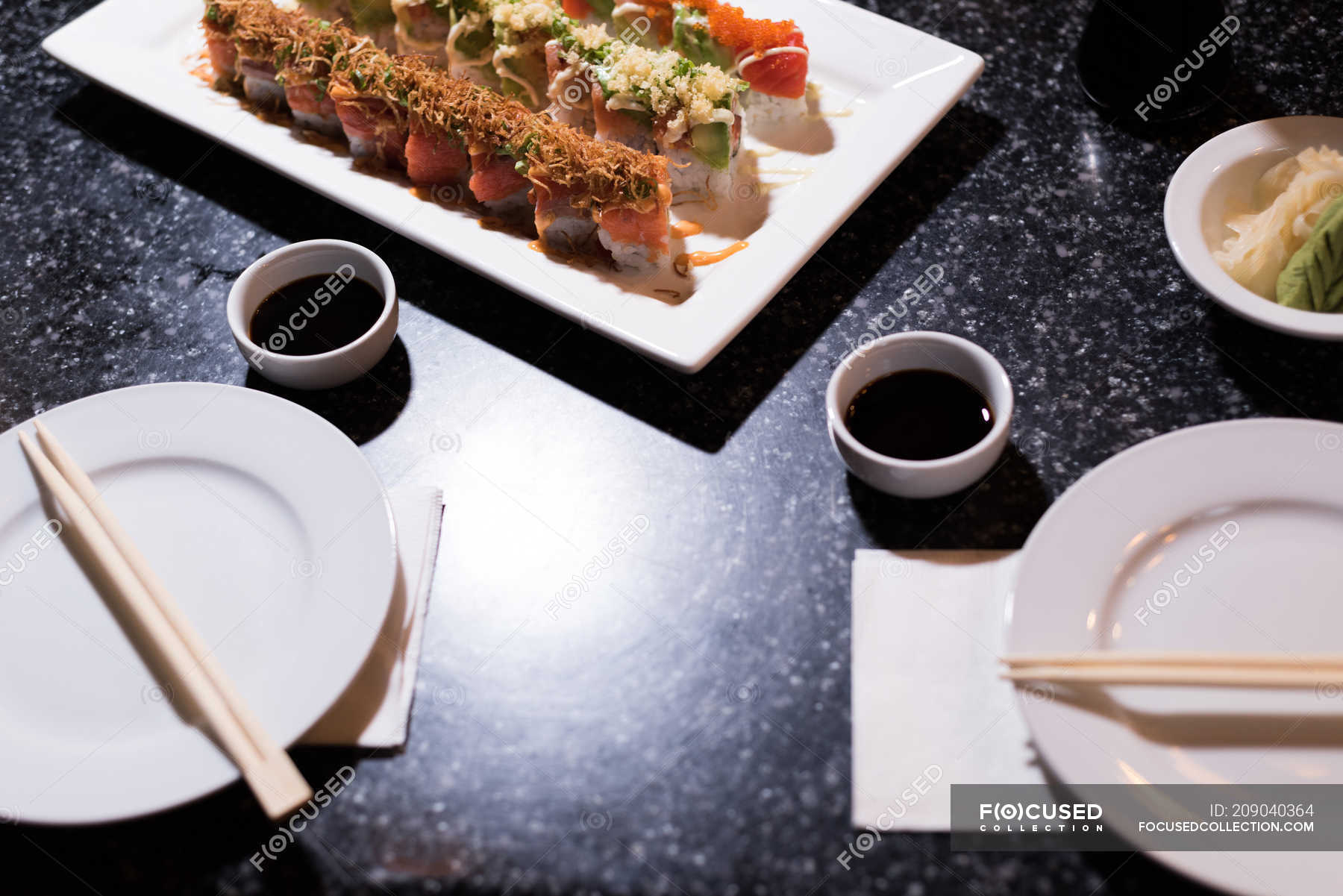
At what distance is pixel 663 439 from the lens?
141cm

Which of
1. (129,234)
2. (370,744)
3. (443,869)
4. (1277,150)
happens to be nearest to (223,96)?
(129,234)

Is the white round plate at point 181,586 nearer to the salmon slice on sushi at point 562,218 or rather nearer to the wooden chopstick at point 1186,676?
the salmon slice on sushi at point 562,218

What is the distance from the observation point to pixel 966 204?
1626 mm

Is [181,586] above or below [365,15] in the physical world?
below

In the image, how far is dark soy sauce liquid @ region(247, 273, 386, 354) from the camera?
144 cm

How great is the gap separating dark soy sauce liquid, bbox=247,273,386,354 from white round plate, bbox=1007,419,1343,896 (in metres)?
0.96

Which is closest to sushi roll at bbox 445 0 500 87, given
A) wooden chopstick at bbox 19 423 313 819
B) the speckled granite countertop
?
the speckled granite countertop

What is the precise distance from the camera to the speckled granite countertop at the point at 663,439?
3.64 feet

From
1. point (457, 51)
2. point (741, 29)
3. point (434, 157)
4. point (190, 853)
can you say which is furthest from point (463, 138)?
point (190, 853)

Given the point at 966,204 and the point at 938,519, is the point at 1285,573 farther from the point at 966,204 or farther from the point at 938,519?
the point at 966,204

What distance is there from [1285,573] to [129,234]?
1841 millimetres

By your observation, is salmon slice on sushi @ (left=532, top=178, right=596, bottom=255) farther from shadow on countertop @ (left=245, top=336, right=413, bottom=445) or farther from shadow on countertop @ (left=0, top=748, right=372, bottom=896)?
shadow on countertop @ (left=0, top=748, right=372, bottom=896)

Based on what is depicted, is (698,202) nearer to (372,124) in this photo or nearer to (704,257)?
(704,257)

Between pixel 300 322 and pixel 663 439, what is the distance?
0.56 m
